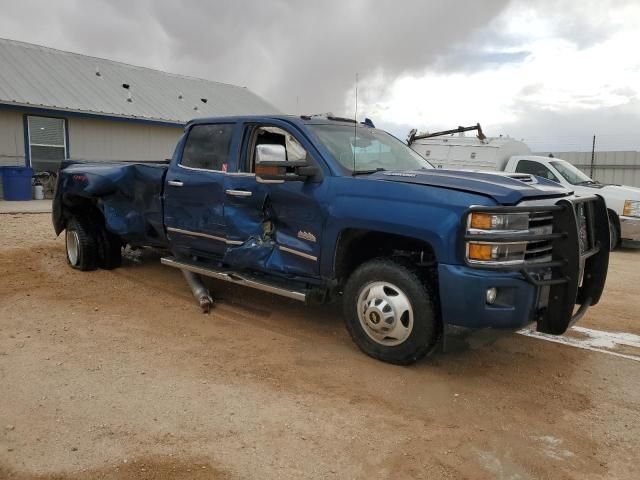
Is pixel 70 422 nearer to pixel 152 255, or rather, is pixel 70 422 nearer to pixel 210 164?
pixel 210 164

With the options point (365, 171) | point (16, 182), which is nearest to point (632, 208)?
point (365, 171)

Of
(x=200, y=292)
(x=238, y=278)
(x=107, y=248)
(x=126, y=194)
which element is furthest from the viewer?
(x=107, y=248)

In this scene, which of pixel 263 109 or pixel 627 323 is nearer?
pixel 627 323

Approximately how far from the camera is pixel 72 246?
7453mm

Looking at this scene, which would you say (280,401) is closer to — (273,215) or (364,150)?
(273,215)

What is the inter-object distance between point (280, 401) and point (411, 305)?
1.17m

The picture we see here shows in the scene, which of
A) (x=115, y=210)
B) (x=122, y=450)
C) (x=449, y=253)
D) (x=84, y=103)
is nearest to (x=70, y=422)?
(x=122, y=450)

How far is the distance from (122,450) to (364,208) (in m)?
2.34

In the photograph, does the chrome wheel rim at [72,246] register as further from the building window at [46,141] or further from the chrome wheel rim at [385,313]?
the building window at [46,141]

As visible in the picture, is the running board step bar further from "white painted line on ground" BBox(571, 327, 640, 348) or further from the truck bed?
"white painted line on ground" BBox(571, 327, 640, 348)

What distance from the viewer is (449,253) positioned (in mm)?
3828

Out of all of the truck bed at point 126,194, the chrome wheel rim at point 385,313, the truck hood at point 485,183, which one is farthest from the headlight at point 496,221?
the truck bed at point 126,194

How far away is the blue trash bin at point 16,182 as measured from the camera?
15.6 metres

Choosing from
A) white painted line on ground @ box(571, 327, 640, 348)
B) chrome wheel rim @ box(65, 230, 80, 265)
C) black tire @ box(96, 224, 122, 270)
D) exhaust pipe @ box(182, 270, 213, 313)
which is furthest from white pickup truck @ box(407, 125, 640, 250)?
chrome wheel rim @ box(65, 230, 80, 265)
